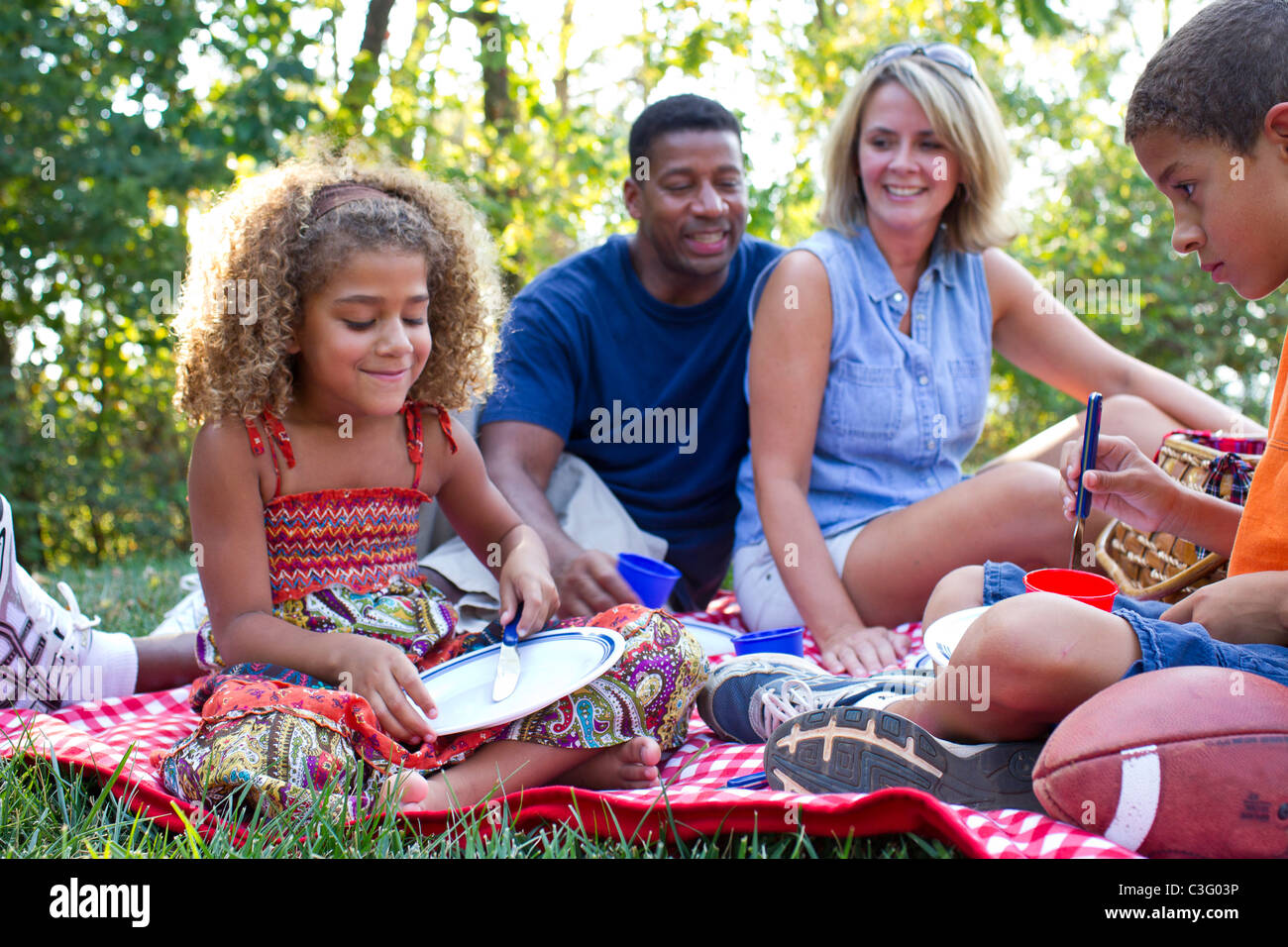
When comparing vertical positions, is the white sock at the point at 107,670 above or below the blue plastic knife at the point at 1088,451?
below

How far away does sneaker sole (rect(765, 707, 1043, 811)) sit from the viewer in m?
1.51

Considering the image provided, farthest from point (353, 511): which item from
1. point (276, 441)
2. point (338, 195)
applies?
point (338, 195)

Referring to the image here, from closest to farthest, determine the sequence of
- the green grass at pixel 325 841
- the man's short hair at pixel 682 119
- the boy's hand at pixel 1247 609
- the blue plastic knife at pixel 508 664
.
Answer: the green grass at pixel 325 841
the boy's hand at pixel 1247 609
the blue plastic knife at pixel 508 664
the man's short hair at pixel 682 119

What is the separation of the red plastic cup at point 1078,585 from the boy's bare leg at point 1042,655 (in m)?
0.14

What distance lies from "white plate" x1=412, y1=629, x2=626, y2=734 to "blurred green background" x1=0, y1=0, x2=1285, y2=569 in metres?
3.99

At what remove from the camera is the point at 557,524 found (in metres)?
2.77

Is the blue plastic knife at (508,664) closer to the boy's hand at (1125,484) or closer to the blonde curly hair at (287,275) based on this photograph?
the blonde curly hair at (287,275)

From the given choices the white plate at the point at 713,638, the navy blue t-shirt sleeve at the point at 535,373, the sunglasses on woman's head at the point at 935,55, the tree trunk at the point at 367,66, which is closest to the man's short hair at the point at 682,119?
the sunglasses on woman's head at the point at 935,55

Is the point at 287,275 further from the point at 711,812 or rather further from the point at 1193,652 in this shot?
the point at 1193,652

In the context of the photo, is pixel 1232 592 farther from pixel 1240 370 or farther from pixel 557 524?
pixel 1240 370

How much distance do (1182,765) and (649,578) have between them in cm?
134

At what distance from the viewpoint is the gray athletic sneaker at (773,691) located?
1805 millimetres

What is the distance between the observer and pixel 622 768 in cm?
179

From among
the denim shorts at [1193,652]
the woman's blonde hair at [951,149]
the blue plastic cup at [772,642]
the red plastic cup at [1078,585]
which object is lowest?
the blue plastic cup at [772,642]
